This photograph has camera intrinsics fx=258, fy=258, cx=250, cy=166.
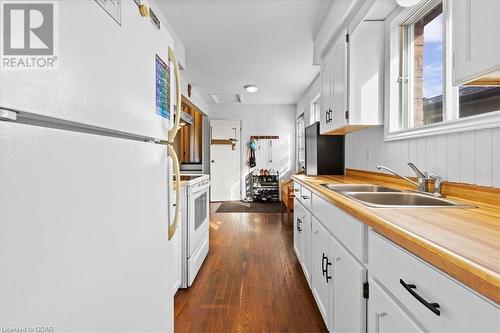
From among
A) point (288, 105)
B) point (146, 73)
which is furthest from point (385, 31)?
point (288, 105)

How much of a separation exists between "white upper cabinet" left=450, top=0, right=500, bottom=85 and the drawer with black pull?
1.99 feet

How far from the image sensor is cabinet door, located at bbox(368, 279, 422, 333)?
74 centimetres

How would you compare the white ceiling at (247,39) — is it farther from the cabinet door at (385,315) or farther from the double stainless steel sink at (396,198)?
the cabinet door at (385,315)

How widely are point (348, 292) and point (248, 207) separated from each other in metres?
4.71

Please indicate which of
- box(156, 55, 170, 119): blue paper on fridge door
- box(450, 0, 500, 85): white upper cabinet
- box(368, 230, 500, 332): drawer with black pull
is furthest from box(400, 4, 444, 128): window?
box(156, 55, 170, 119): blue paper on fridge door

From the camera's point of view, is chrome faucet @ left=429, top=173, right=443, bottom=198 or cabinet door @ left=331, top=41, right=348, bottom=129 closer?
chrome faucet @ left=429, top=173, right=443, bottom=198

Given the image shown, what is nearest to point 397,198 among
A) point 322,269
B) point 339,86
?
point 322,269

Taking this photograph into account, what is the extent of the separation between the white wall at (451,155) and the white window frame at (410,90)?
44mm

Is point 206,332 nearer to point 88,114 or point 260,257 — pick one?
point 260,257

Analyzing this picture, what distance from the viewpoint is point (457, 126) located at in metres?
1.33

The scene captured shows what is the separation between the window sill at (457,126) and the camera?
3.72ft

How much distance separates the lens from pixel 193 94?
5359 mm

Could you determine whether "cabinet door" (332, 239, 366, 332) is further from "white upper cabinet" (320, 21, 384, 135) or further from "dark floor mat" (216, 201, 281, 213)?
"dark floor mat" (216, 201, 281, 213)

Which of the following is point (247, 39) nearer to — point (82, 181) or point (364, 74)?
point (364, 74)
